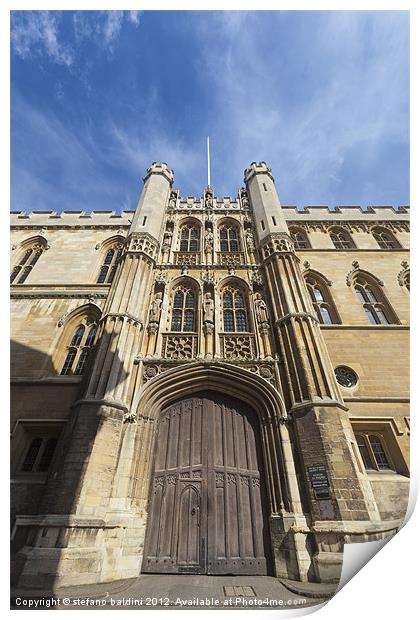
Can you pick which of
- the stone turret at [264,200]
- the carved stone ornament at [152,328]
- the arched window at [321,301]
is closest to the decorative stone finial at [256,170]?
the stone turret at [264,200]

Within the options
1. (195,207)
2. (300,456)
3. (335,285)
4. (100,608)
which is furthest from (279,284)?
(100,608)

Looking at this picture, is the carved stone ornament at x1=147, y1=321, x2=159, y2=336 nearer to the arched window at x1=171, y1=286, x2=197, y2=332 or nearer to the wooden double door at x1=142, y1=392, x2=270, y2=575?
the arched window at x1=171, y1=286, x2=197, y2=332

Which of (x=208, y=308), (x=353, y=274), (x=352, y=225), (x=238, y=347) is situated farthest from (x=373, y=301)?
(x=208, y=308)

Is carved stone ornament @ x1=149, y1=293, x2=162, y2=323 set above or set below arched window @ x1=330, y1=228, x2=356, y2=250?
below

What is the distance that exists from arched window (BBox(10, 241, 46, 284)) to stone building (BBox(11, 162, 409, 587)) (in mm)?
92

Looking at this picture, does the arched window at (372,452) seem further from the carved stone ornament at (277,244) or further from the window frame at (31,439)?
the window frame at (31,439)

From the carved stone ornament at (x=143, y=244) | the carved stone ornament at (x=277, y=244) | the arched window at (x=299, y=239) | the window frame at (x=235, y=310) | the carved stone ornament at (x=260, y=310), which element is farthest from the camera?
the arched window at (x=299, y=239)

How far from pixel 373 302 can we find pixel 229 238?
280 inches

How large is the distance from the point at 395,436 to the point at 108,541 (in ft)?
25.9

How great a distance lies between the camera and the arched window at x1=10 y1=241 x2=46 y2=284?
42.5 feet

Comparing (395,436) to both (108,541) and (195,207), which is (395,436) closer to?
(108,541)

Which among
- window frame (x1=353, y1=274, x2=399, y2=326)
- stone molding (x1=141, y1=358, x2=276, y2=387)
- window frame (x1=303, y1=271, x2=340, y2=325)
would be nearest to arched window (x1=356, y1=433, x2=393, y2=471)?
stone molding (x1=141, y1=358, x2=276, y2=387)

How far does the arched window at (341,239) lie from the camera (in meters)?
14.5

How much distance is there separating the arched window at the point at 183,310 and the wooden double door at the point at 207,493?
2.69 m
